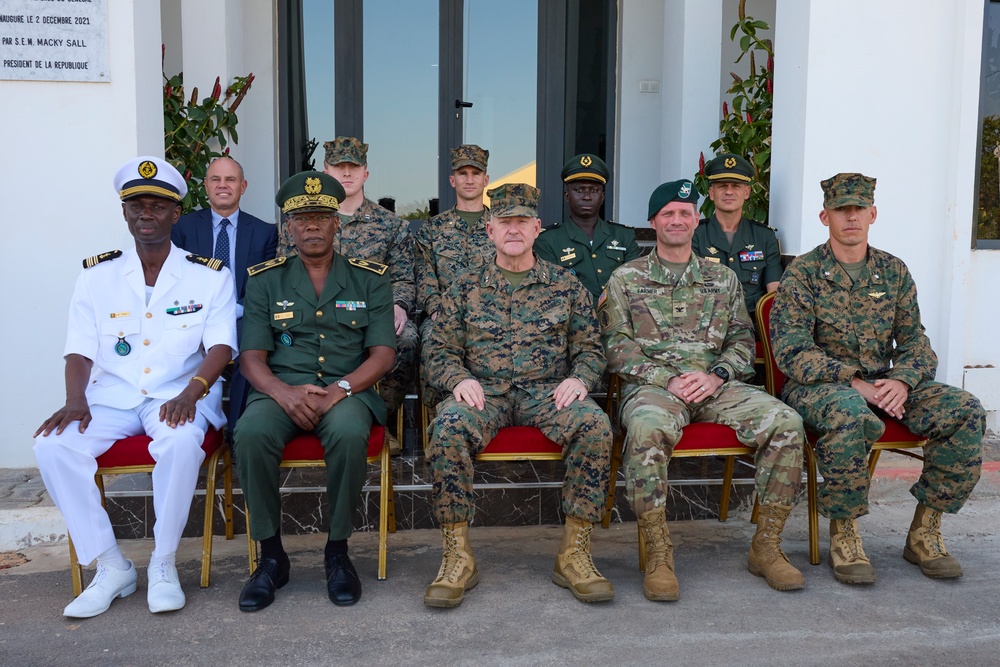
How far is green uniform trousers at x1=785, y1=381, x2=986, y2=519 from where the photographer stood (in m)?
3.35

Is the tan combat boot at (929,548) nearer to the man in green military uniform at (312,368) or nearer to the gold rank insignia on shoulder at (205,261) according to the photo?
the man in green military uniform at (312,368)

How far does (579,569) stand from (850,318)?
1.59m

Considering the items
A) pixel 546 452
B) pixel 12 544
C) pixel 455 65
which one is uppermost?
pixel 455 65

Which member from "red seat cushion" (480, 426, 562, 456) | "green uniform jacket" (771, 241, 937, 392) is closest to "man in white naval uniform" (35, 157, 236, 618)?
"red seat cushion" (480, 426, 562, 456)

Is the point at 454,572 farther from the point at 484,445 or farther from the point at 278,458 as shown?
the point at 278,458

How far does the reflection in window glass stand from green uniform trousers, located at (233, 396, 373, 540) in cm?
439

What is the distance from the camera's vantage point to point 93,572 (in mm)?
3502

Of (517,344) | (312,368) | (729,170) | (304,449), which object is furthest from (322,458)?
(729,170)

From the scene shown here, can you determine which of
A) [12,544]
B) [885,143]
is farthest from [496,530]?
[885,143]

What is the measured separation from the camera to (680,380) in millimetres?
3564

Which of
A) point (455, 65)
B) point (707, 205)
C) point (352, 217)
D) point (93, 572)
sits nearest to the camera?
point (93, 572)

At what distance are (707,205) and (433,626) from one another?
12.6 ft

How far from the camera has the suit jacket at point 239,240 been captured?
14.4 ft

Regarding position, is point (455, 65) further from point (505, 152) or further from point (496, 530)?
point (496, 530)
